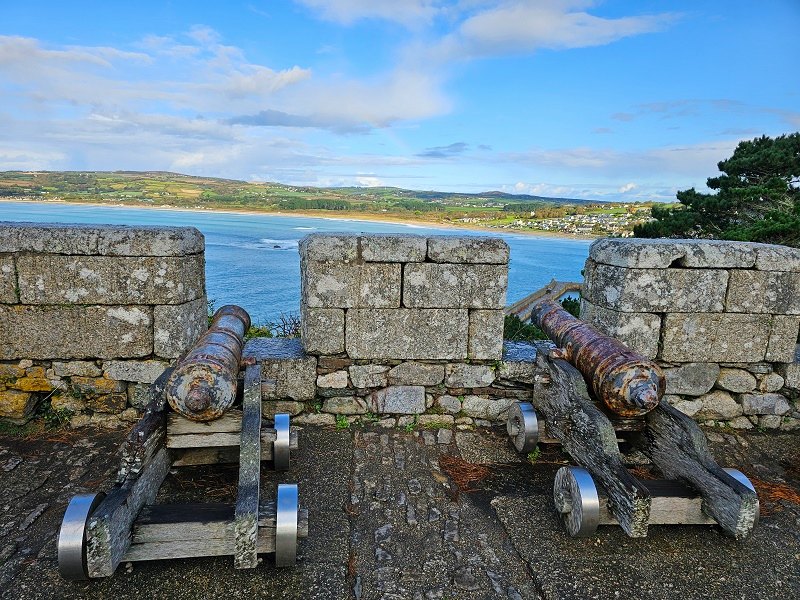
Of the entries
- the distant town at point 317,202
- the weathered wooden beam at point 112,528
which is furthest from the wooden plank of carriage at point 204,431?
the distant town at point 317,202

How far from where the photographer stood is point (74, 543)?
7.98 ft

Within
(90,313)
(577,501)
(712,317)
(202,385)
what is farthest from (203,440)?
(712,317)

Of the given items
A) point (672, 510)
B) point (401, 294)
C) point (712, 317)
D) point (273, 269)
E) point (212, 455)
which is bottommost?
point (273, 269)

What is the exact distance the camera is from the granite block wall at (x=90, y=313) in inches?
167

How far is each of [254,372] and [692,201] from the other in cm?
1432

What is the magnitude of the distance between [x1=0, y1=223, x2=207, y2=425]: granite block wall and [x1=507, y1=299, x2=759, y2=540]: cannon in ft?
10.5

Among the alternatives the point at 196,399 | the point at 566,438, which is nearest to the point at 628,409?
the point at 566,438

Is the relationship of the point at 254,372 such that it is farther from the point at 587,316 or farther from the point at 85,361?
the point at 587,316

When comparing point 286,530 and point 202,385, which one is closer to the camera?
point 286,530

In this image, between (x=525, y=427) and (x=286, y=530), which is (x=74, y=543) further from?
(x=525, y=427)

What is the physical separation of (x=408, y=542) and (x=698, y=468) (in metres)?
1.86

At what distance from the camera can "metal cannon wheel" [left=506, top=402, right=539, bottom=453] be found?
4109 millimetres

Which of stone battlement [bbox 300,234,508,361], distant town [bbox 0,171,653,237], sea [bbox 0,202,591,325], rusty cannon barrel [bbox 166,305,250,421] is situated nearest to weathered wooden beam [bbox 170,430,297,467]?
rusty cannon barrel [bbox 166,305,250,421]

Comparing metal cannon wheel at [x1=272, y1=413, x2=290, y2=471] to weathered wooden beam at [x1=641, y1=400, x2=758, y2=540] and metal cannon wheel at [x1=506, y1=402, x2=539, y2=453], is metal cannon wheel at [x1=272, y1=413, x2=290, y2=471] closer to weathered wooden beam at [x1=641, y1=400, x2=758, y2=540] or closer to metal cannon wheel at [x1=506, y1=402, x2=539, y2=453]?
metal cannon wheel at [x1=506, y1=402, x2=539, y2=453]
